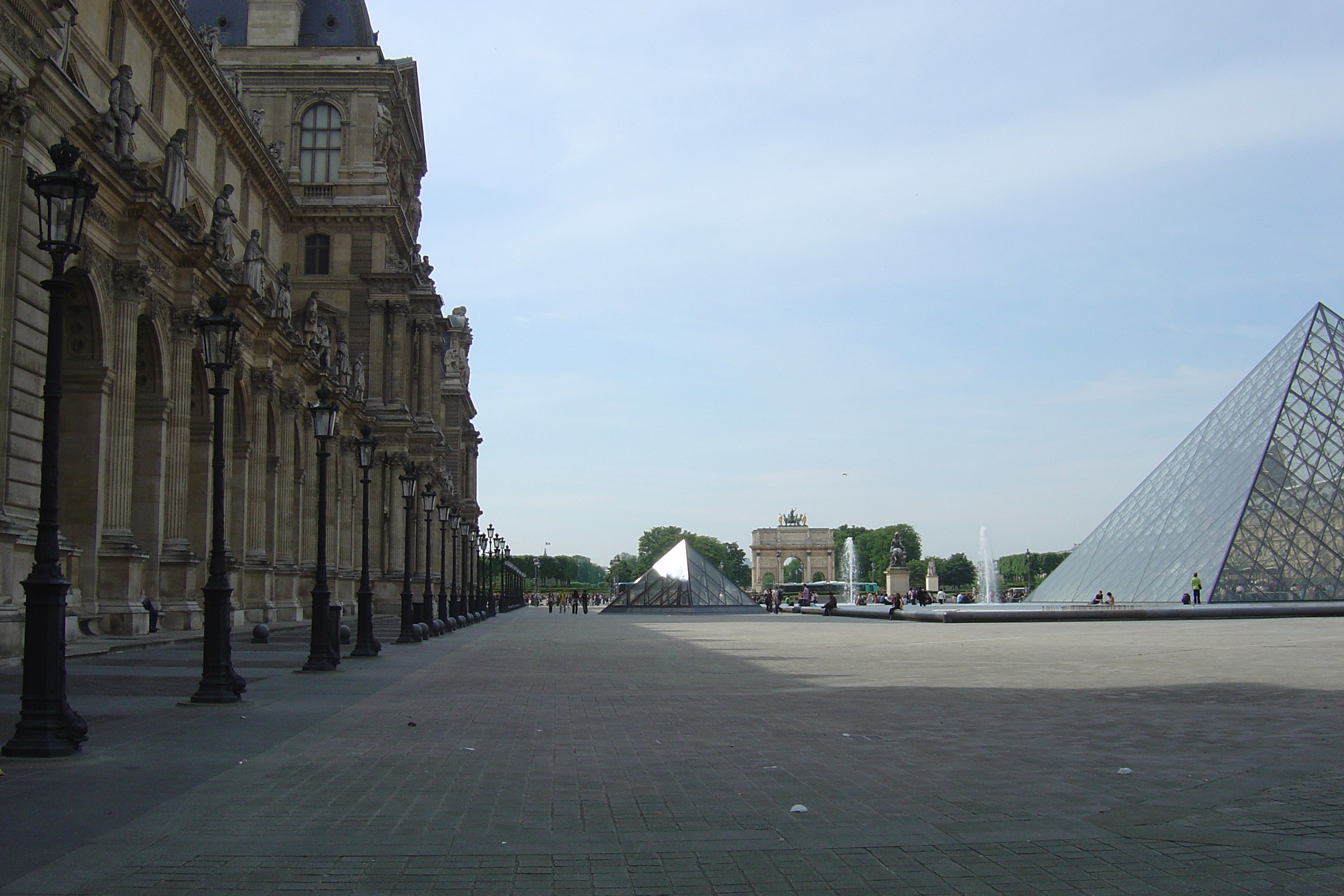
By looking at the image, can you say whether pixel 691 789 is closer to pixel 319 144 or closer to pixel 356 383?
pixel 356 383

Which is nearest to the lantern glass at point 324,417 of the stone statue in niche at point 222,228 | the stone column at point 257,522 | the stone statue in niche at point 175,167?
the stone statue in niche at point 222,228

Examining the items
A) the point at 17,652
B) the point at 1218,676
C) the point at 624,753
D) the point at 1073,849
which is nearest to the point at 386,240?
the point at 17,652

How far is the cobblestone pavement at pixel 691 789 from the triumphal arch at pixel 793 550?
162760 mm

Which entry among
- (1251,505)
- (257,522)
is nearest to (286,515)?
(257,522)

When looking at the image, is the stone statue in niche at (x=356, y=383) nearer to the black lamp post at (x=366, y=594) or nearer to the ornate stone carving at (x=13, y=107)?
the black lamp post at (x=366, y=594)

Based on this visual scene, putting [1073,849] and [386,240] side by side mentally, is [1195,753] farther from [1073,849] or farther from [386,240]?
[386,240]

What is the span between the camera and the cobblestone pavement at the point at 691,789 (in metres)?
6.02

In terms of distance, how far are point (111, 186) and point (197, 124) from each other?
17083mm

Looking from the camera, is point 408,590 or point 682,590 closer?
point 408,590

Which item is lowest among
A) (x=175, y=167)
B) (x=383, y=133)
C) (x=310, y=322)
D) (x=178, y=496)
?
(x=178, y=496)

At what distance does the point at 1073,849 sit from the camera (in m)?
6.50

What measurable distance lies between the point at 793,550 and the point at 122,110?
517ft

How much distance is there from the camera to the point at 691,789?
834 cm

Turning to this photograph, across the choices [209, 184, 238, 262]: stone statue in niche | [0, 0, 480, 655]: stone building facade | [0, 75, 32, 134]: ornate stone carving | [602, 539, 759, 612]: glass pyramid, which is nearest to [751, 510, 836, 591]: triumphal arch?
[602, 539, 759, 612]: glass pyramid
